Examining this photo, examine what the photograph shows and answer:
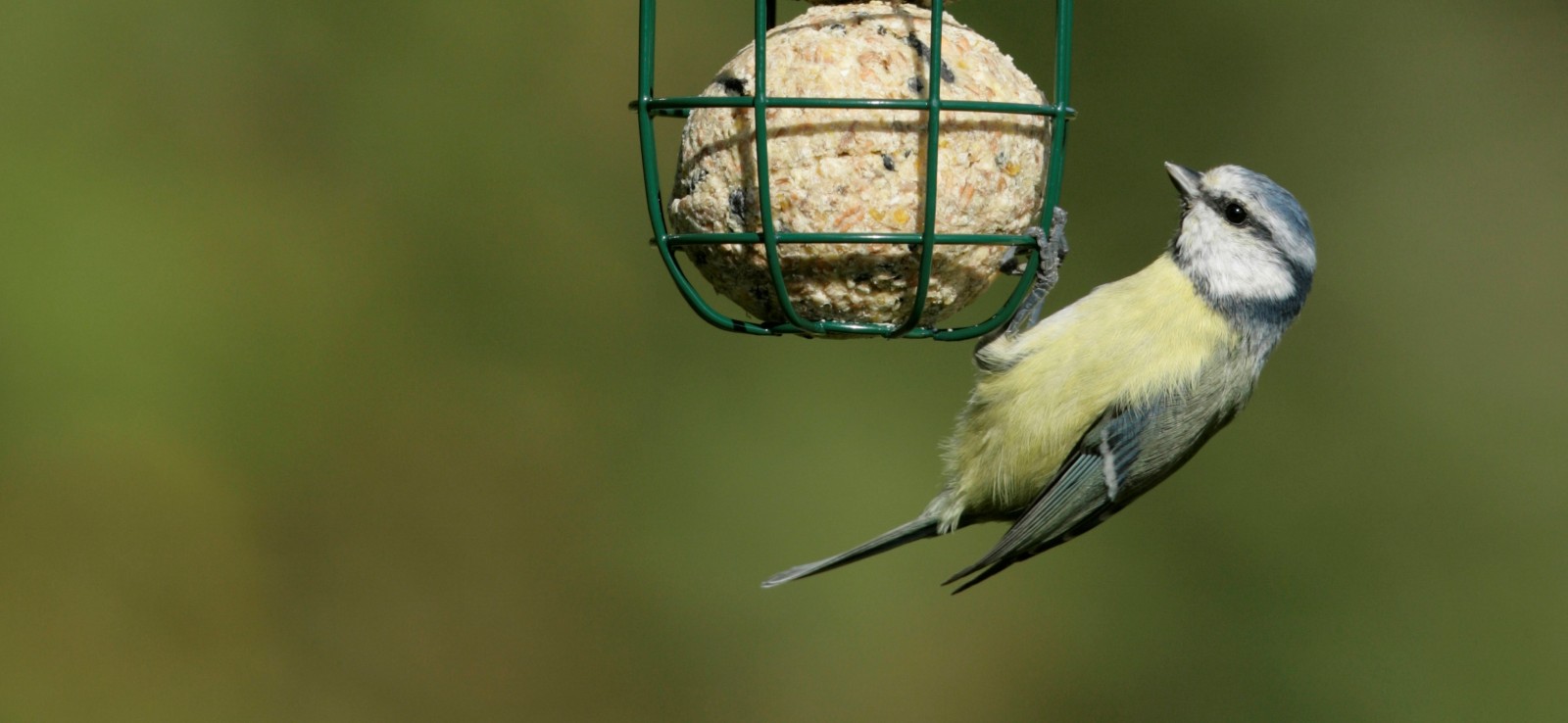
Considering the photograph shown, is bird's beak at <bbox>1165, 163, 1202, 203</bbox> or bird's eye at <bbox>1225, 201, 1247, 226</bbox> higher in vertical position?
bird's beak at <bbox>1165, 163, 1202, 203</bbox>

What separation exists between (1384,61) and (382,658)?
14.3 ft

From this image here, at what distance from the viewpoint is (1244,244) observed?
11.1 ft

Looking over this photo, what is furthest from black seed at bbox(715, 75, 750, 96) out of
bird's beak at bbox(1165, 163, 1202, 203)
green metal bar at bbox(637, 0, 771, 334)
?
bird's beak at bbox(1165, 163, 1202, 203)

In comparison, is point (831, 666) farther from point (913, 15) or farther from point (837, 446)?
point (913, 15)

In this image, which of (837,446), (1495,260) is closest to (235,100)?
(837,446)

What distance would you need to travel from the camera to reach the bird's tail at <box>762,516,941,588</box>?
3.59 metres

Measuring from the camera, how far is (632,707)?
4906mm

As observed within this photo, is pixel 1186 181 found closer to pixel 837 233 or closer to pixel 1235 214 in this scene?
pixel 1235 214

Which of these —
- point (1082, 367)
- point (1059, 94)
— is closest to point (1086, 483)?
point (1082, 367)

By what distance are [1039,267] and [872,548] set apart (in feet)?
3.11

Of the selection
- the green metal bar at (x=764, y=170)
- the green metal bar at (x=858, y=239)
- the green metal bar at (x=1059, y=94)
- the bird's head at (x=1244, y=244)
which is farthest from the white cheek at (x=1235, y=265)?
the green metal bar at (x=764, y=170)

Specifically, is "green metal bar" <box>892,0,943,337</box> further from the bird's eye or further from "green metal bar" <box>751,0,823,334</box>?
the bird's eye

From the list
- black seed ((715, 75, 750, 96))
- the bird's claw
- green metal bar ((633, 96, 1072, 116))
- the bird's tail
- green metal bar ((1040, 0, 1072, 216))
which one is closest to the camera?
green metal bar ((633, 96, 1072, 116))

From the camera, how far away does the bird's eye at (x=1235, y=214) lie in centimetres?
336
